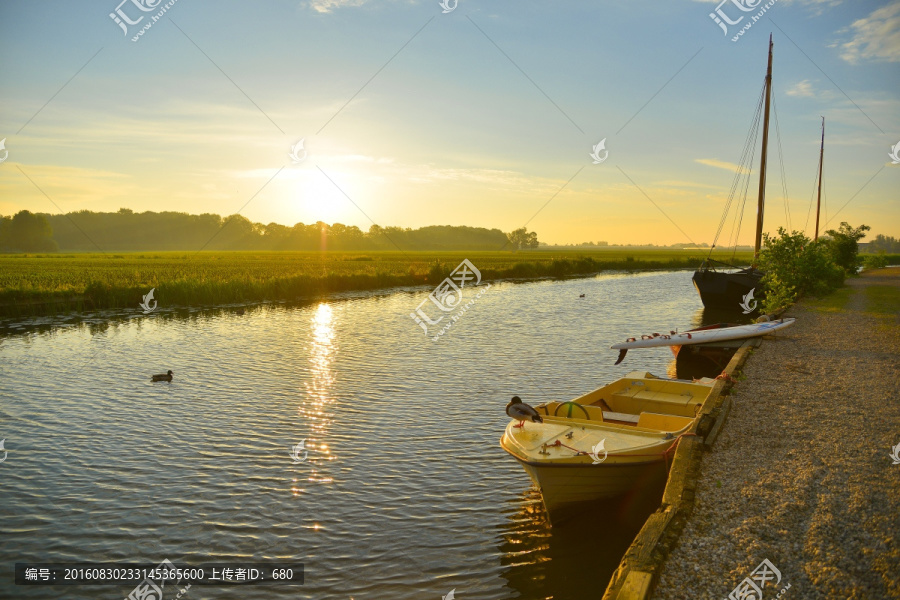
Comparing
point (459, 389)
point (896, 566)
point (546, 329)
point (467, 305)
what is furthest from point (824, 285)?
point (896, 566)

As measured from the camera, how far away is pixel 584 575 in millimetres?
8008

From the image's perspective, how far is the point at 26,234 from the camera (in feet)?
454

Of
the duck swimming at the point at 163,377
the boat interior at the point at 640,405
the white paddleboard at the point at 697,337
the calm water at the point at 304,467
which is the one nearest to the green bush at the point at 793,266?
the white paddleboard at the point at 697,337

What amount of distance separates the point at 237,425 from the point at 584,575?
9.14 meters

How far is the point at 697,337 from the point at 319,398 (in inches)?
489

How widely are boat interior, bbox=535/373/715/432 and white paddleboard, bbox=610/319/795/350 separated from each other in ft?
15.3

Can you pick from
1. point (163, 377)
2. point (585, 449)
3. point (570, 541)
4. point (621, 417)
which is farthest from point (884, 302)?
point (163, 377)

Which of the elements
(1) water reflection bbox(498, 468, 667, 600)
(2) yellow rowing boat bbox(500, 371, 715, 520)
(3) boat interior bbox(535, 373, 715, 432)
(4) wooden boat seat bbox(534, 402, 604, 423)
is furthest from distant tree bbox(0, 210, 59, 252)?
(1) water reflection bbox(498, 468, 667, 600)

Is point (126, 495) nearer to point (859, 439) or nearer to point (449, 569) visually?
point (449, 569)

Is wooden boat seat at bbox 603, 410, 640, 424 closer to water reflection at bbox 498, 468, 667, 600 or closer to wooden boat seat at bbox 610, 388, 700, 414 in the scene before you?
wooden boat seat at bbox 610, 388, 700, 414

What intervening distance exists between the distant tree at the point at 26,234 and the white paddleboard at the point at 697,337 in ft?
525

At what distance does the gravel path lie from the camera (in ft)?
18.6

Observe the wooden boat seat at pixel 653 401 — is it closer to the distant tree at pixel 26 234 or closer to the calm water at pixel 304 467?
the calm water at pixel 304 467

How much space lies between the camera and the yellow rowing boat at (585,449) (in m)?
8.69
